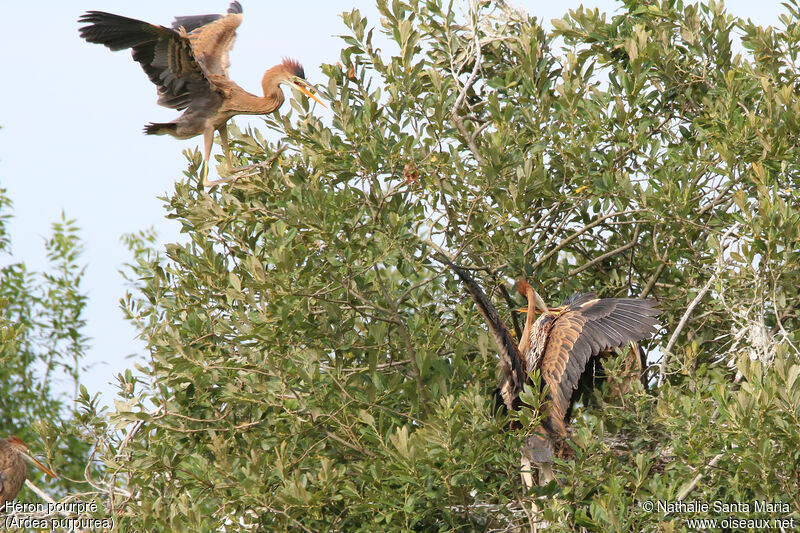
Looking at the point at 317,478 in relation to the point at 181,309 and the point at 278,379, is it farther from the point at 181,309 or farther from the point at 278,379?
the point at 181,309

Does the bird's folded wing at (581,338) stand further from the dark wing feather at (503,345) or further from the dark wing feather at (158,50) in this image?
the dark wing feather at (158,50)

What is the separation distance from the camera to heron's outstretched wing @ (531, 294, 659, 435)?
15.4 feet

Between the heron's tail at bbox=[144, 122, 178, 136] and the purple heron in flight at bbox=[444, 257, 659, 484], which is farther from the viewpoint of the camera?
the heron's tail at bbox=[144, 122, 178, 136]

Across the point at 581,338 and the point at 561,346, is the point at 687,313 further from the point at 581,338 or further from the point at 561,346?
the point at 561,346

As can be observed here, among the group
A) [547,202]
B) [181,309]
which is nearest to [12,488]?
[181,309]

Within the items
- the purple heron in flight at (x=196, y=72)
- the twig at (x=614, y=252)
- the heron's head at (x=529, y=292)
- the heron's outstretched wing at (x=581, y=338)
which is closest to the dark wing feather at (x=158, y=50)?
the purple heron in flight at (x=196, y=72)

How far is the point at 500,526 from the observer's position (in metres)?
4.51

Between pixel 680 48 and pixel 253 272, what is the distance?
2954 millimetres

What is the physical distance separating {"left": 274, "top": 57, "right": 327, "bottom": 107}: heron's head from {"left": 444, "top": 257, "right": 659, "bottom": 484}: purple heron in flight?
2.18 metres

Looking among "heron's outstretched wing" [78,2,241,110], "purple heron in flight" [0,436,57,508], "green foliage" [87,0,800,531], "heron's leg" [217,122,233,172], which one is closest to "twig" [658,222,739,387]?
"green foliage" [87,0,800,531]

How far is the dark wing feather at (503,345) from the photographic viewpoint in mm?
3947

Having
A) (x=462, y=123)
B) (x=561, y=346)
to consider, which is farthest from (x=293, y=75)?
(x=561, y=346)

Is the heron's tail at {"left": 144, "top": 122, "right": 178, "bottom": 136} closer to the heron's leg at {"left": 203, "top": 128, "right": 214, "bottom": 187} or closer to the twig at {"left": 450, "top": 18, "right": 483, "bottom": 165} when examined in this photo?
the heron's leg at {"left": 203, "top": 128, "right": 214, "bottom": 187}

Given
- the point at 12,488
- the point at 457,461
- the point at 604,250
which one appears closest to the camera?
the point at 457,461
